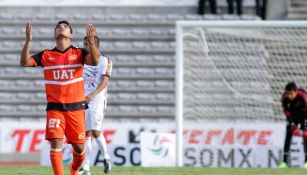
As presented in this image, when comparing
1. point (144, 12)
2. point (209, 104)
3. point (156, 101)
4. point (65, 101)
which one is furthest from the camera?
point (144, 12)

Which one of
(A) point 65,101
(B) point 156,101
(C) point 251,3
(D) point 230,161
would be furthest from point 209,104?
(A) point 65,101

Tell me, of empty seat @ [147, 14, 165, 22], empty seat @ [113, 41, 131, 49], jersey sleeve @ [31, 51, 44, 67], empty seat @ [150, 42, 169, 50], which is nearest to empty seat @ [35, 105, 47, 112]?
empty seat @ [113, 41, 131, 49]

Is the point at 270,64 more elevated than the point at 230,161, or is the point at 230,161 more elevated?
the point at 270,64

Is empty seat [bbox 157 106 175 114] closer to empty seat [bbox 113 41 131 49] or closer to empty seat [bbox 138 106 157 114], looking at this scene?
empty seat [bbox 138 106 157 114]

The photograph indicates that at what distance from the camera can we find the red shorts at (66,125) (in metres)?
10.8

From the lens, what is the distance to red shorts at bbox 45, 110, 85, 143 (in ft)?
35.4

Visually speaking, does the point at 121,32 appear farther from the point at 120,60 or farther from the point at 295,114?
the point at 295,114

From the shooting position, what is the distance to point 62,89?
433 inches

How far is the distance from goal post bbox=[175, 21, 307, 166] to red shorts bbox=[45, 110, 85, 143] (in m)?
7.67

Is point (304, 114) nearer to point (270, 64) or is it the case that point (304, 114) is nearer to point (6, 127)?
point (270, 64)

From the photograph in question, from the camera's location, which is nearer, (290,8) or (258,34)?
(258,34)

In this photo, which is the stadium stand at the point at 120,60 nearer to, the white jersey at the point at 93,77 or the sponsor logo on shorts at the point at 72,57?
the white jersey at the point at 93,77

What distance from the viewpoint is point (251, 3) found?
24.7 m

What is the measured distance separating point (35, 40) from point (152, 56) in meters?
3.01
